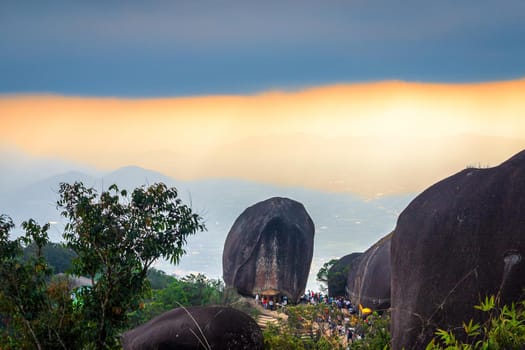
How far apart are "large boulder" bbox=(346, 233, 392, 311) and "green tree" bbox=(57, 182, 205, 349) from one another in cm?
1236

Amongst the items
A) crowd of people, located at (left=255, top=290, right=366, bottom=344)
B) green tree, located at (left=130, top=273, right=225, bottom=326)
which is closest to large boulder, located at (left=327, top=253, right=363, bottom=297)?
crowd of people, located at (left=255, top=290, right=366, bottom=344)

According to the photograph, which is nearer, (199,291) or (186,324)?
(186,324)

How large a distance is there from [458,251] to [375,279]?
1243cm

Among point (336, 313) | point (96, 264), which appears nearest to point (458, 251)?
point (336, 313)

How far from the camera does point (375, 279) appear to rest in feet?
70.6

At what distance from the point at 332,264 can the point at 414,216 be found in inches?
852

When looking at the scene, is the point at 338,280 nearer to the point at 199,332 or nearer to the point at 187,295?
the point at 187,295

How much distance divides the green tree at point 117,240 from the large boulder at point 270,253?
1755cm

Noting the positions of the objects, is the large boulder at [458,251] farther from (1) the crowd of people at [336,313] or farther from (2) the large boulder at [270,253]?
(2) the large boulder at [270,253]

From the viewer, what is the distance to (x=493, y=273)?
352 inches

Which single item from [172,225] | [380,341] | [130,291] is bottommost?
[380,341]

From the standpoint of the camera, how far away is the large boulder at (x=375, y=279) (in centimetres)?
2083

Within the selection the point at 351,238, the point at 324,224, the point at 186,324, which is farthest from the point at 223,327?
the point at 324,224

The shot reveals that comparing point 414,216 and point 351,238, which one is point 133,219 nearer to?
point 414,216
